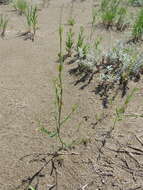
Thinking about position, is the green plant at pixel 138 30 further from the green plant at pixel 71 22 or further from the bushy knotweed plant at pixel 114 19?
the green plant at pixel 71 22

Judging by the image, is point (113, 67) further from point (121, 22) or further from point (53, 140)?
point (121, 22)

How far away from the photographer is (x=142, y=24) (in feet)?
12.2

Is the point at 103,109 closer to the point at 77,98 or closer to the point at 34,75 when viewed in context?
the point at 77,98

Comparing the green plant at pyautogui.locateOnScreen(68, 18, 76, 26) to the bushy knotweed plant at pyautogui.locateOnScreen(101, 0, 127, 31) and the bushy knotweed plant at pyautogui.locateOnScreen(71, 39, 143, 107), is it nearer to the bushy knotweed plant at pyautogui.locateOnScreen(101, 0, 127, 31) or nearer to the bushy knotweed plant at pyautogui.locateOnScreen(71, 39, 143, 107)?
the bushy knotweed plant at pyautogui.locateOnScreen(101, 0, 127, 31)

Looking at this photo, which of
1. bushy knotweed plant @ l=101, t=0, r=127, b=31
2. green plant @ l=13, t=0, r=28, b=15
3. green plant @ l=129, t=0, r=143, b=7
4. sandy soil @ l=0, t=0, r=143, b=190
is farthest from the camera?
green plant @ l=129, t=0, r=143, b=7

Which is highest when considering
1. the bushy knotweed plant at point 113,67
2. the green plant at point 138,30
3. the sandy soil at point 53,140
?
the green plant at point 138,30

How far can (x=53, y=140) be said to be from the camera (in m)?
2.39

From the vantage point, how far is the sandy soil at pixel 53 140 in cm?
214

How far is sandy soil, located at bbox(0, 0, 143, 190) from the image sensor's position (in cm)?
214

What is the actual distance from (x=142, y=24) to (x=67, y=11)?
5.66 feet

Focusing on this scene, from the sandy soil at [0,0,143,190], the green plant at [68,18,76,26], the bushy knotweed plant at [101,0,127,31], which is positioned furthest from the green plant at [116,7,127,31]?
the sandy soil at [0,0,143,190]

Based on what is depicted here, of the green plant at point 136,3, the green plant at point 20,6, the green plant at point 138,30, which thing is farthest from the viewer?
the green plant at point 136,3

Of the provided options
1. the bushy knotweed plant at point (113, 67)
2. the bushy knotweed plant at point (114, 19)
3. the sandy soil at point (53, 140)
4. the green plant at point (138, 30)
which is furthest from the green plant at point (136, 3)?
the sandy soil at point (53, 140)

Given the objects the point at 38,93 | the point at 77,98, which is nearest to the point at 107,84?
the point at 77,98
